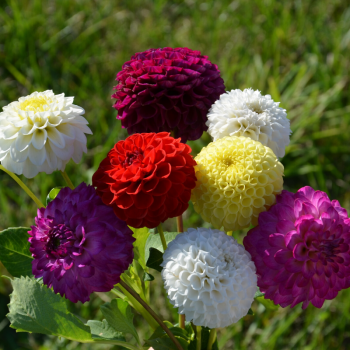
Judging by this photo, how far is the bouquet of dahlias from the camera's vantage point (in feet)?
1.47

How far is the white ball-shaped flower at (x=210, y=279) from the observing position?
45 cm

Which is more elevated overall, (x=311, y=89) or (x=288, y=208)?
(x=288, y=208)

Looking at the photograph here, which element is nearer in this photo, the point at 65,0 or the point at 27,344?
the point at 27,344

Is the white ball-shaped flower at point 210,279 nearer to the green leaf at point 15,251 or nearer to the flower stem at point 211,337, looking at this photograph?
the flower stem at point 211,337

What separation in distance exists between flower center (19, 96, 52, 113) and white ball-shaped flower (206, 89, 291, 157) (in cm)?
22

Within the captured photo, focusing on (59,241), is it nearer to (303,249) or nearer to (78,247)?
(78,247)

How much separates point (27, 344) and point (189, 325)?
1007 millimetres

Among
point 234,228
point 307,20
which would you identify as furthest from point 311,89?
point 234,228

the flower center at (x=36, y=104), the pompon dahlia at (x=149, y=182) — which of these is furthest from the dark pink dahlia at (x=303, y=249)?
the flower center at (x=36, y=104)

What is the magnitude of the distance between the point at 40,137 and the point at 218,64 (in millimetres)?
1538

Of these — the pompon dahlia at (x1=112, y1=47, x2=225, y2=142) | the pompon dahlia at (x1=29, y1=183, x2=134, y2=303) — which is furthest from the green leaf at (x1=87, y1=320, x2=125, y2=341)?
the pompon dahlia at (x1=112, y1=47, x2=225, y2=142)

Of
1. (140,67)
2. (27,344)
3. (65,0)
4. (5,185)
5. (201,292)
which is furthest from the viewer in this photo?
(65,0)

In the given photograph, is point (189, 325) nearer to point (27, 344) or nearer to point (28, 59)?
point (27, 344)

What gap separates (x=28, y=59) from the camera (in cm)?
197
